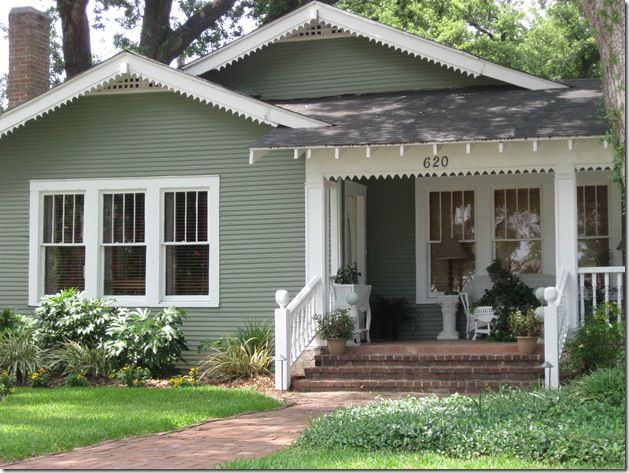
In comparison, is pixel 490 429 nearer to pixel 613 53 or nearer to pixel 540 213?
pixel 613 53

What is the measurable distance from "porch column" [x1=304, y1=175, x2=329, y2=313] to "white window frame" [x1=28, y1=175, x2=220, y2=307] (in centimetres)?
156

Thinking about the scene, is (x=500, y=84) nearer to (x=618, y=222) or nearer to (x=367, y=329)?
(x=618, y=222)

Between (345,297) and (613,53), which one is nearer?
(613,53)

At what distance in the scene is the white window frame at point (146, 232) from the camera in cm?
1484

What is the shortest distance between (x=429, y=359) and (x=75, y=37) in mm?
15762

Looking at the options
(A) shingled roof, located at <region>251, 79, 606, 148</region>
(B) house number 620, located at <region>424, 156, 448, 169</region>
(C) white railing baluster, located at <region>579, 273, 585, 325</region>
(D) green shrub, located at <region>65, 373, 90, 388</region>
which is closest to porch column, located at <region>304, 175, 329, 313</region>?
(A) shingled roof, located at <region>251, 79, 606, 148</region>

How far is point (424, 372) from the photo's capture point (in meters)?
12.9

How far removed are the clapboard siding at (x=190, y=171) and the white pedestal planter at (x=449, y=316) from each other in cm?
264

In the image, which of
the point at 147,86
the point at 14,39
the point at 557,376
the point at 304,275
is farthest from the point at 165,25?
the point at 557,376

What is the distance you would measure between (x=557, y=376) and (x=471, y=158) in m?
3.47

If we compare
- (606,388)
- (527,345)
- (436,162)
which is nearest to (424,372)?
(527,345)

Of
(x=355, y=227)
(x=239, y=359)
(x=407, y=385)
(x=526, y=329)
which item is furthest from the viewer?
(x=355, y=227)

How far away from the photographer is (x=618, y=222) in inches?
598

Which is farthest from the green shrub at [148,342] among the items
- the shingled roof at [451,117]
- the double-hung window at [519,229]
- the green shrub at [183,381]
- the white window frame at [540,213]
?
the double-hung window at [519,229]
